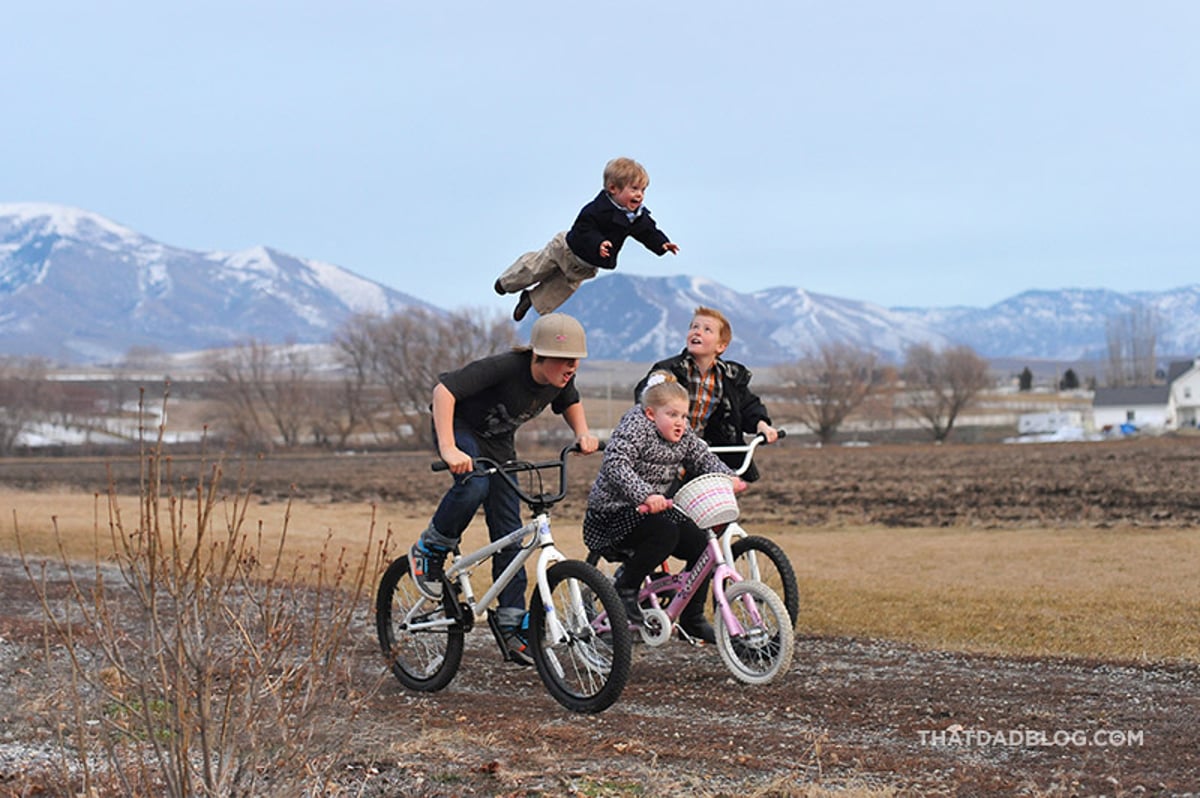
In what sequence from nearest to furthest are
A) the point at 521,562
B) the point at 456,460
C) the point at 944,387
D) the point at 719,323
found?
the point at 456,460 < the point at 521,562 < the point at 719,323 < the point at 944,387

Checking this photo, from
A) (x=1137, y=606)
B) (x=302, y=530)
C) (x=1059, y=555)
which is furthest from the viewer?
(x=302, y=530)

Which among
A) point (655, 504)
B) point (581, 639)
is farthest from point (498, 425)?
point (581, 639)

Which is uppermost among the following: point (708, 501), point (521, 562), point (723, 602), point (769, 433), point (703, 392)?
point (703, 392)

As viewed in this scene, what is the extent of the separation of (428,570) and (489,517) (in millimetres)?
471

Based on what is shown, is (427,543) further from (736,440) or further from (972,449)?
(972,449)

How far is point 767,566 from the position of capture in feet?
26.6

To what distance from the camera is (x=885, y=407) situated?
99.1 m

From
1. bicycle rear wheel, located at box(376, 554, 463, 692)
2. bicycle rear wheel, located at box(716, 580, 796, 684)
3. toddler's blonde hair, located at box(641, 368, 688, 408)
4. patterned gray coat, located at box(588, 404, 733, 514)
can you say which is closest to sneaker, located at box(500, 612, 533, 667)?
bicycle rear wheel, located at box(376, 554, 463, 692)

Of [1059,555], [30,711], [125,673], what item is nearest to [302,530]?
[1059,555]

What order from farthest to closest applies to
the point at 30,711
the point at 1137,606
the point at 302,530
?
the point at 302,530, the point at 1137,606, the point at 30,711

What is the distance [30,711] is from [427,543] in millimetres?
Result: 2206

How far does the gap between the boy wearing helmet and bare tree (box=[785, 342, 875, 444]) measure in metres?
81.3

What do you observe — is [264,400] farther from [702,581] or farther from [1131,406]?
[702,581]

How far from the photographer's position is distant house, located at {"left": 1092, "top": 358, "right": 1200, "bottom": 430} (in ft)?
376
